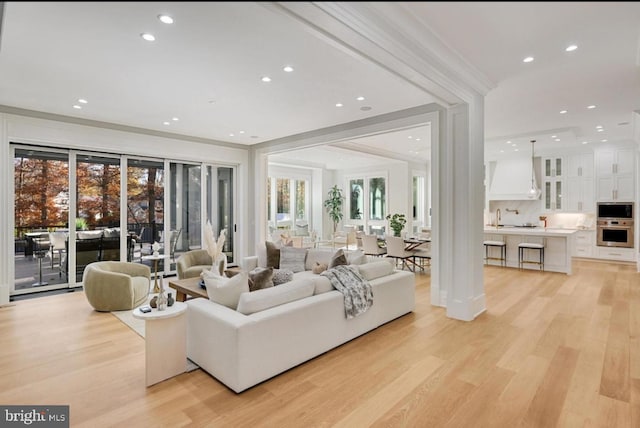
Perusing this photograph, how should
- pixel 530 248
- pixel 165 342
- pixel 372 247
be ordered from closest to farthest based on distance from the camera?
pixel 165 342, pixel 530 248, pixel 372 247

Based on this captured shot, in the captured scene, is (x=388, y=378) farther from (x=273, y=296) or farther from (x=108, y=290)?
(x=108, y=290)

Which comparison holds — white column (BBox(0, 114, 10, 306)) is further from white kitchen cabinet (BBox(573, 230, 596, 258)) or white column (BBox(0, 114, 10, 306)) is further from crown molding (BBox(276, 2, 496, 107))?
white kitchen cabinet (BBox(573, 230, 596, 258))

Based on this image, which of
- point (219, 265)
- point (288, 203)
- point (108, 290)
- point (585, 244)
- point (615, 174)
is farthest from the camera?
point (288, 203)

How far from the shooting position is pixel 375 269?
415 centimetres

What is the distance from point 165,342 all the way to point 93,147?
14.7 feet

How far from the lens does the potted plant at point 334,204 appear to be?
40.1 ft

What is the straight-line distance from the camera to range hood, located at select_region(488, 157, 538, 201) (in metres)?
9.26

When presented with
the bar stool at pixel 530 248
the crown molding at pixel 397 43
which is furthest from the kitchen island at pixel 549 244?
the crown molding at pixel 397 43

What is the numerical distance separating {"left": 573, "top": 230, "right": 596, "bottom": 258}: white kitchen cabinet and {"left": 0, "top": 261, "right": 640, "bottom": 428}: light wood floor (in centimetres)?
506

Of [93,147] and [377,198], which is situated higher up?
[93,147]

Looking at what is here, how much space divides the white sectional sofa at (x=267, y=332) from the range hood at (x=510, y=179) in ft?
25.1

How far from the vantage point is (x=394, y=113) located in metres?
5.29

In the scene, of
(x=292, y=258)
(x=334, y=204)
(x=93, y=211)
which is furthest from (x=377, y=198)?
(x=93, y=211)

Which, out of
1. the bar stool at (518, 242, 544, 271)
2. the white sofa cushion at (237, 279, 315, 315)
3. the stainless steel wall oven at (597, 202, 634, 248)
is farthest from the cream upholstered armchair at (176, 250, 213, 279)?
the stainless steel wall oven at (597, 202, 634, 248)
